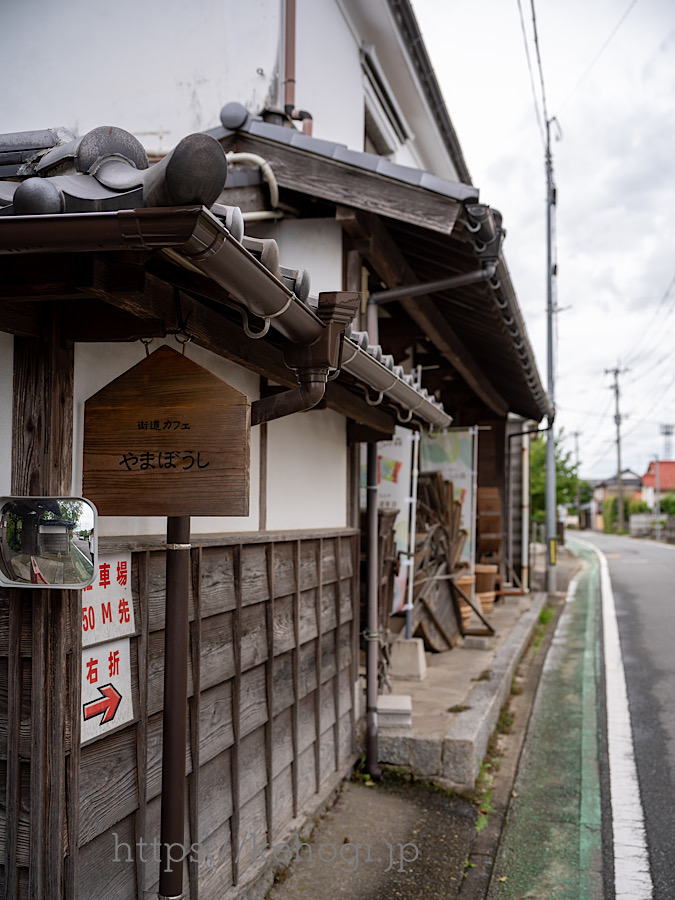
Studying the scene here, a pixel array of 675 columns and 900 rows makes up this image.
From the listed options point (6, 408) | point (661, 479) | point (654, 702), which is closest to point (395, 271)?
point (6, 408)

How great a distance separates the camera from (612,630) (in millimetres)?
14219

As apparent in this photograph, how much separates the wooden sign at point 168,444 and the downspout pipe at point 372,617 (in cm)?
380

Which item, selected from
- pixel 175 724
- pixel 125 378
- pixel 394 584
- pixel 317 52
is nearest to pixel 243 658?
pixel 175 724

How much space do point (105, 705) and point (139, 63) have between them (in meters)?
5.42

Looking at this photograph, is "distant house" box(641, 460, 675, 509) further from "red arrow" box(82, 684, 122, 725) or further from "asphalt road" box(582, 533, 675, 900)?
"red arrow" box(82, 684, 122, 725)

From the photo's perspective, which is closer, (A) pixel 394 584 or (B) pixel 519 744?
(B) pixel 519 744

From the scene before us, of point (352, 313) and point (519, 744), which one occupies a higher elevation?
point (352, 313)

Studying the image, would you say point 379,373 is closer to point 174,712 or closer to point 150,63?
point 174,712

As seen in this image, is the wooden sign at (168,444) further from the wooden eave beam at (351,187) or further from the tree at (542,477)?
the tree at (542,477)

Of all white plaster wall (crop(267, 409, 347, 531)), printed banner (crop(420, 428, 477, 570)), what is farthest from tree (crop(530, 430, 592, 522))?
white plaster wall (crop(267, 409, 347, 531))

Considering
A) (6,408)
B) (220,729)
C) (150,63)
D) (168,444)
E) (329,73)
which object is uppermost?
(329,73)

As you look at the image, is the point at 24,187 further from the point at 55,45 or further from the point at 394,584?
the point at 394,584

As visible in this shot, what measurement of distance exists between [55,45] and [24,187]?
210 inches

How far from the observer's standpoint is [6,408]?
2.91 m
